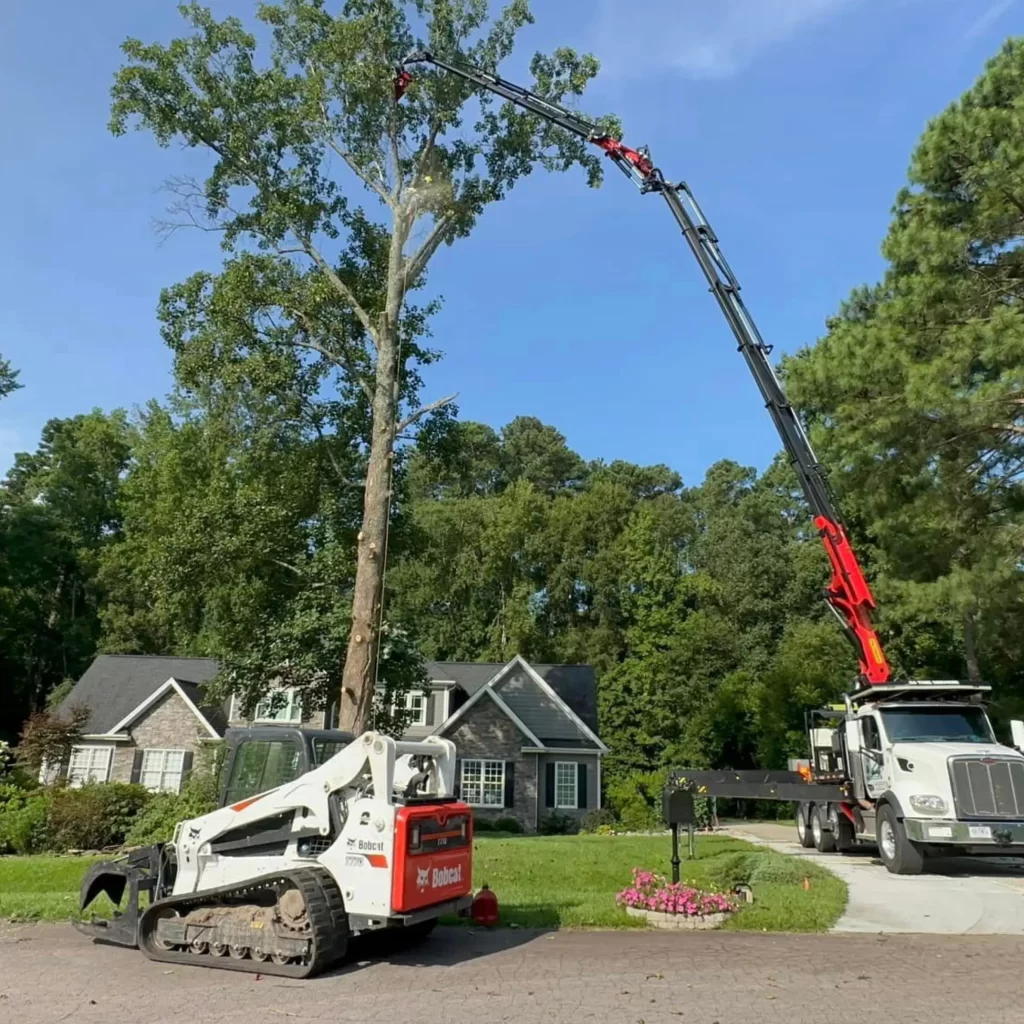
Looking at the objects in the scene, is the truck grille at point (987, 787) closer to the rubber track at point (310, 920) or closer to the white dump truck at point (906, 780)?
the white dump truck at point (906, 780)

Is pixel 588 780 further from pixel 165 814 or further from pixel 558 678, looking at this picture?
pixel 165 814

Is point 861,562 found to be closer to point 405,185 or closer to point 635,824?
point 635,824

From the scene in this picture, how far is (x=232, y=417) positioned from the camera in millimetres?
21891

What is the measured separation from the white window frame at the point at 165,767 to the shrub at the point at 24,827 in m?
11.2

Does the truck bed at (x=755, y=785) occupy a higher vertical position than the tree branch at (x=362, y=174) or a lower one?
lower

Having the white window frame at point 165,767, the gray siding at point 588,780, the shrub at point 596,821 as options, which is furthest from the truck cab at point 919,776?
the white window frame at point 165,767

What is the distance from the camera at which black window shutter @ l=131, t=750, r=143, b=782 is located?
30.3 meters

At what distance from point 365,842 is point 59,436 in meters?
51.2

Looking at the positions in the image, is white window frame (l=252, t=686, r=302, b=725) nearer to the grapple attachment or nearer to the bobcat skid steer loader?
the grapple attachment

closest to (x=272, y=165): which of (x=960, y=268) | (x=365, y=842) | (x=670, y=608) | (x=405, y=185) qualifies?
(x=405, y=185)

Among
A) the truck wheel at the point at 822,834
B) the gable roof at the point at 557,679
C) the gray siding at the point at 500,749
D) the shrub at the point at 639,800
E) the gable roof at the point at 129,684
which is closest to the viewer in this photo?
the truck wheel at the point at 822,834

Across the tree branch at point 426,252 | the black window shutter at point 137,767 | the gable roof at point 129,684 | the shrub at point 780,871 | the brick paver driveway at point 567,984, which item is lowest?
the brick paver driveway at point 567,984

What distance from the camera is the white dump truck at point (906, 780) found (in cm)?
1166

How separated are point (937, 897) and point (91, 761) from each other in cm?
2872
